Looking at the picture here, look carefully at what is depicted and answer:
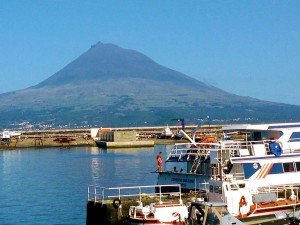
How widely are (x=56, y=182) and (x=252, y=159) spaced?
27778 millimetres

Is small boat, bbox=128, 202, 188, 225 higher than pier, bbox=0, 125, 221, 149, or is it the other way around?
pier, bbox=0, 125, 221, 149

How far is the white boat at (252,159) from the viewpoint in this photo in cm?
3062

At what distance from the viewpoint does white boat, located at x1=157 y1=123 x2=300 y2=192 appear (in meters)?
30.6

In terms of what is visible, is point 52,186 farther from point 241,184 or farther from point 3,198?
point 241,184

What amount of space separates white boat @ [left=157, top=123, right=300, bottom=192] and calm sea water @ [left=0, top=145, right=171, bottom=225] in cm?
740

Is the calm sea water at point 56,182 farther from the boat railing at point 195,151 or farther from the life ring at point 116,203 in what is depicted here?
the life ring at point 116,203

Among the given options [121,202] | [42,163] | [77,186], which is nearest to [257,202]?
[121,202]

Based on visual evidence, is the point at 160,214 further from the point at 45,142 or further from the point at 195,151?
the point at 45,142

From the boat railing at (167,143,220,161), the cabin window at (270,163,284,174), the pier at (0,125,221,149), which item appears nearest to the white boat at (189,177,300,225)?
the cabin window at (270,163,284,174)

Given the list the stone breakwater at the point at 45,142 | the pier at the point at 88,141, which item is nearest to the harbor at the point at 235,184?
the pier at the point at 88,141

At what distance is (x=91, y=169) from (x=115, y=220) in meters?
38.3

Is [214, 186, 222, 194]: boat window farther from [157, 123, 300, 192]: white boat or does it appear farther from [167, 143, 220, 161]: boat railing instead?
[167, 143, 220, 161]: boat railing

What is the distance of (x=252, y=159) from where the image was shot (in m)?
30.6

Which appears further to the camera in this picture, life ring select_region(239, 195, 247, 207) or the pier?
the pier
